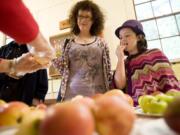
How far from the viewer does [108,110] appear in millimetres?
297

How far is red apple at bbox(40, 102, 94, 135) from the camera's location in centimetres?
25

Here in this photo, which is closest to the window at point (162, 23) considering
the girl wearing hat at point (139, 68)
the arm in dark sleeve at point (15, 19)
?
the girl wearing hat at point (139, 68)

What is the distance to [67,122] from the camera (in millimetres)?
251

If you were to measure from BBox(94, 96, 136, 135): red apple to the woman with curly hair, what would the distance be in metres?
0.80

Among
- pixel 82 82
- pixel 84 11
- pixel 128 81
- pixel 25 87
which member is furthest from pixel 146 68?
pixel 25 87

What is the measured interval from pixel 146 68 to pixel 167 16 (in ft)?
5.45

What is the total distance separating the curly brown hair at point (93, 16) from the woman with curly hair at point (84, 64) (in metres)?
0.03

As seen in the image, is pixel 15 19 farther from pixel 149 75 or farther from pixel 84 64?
pixel 149 75

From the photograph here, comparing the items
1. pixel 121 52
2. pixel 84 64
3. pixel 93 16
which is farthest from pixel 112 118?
pixel 93 16

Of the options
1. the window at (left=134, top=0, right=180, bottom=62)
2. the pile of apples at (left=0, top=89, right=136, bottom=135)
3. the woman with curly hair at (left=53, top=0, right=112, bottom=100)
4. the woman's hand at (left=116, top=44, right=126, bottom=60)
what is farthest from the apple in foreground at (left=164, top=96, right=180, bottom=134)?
the window at (left=134, top=0, right=180, bottom=62)

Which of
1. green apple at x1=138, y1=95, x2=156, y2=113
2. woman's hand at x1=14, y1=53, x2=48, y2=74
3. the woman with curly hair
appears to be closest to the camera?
green apple at x1=138, y1=95, x2=156, y2=113

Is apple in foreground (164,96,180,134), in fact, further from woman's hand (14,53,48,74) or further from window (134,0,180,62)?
window (134,0,180,62)

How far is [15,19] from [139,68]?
94 cm

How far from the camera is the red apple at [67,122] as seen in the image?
248 mm
